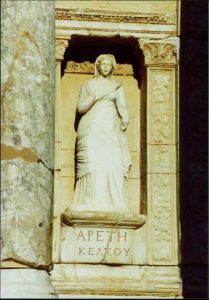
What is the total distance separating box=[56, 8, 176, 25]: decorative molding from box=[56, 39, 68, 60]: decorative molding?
0.33 meters

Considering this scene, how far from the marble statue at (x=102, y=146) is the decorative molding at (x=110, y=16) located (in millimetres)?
540

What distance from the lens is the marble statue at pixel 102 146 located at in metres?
13.6

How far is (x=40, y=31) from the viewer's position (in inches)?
464

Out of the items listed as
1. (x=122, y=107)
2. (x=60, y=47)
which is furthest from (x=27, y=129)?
(x=122, y=107)

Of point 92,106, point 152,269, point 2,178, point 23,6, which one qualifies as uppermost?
point 23,6

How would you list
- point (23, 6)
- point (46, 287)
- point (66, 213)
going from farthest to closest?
point (66, 213) < point (23, 6) < point (46, 287)

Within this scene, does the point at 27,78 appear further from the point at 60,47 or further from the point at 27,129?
the point at 60,47

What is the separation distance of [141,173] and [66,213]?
1.27 meters

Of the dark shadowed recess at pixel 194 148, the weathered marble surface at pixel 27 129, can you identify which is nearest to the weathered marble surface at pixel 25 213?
the weathered marble surface at pixel 27 129

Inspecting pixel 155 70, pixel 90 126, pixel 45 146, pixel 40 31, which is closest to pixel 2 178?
pixel 45 146

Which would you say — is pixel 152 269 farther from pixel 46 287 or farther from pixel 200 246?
pixel 46 287

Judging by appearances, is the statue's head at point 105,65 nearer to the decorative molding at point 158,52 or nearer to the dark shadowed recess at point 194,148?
the decorative molding at point 158,52

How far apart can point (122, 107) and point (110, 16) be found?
4.21 ft

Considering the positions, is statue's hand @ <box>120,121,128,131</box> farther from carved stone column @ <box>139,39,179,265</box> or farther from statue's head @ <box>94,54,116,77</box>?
statue's head @ <box>94,54,116,77</box>
